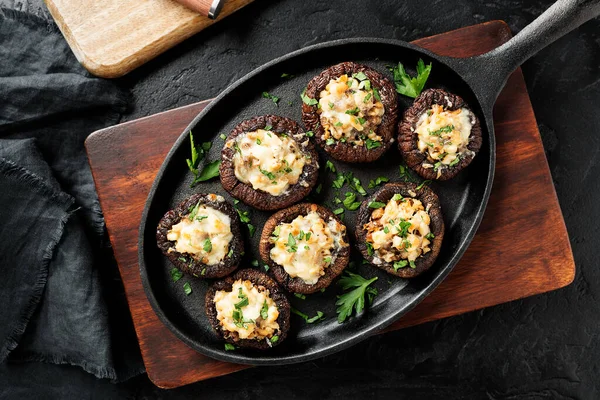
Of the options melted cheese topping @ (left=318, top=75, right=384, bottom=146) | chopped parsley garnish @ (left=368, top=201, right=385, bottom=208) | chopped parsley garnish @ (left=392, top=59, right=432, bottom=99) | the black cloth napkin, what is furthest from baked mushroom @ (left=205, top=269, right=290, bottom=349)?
chopped parsley garnish @ (left=392, top=59, right=432, bottom=99)

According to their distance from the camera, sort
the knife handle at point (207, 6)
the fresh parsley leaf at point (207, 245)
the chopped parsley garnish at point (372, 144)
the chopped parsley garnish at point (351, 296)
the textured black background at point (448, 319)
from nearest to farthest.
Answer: the fresh parsley leaf at point (207, 245), the chopped parsley garnish at point (372, 144), the chopped parsley garnish at point (351, 296), the knife handle at point (207, 6), the textured black background at point (448, 319)

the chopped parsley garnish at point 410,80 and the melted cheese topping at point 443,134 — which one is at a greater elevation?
the chopped parsley garnish at point 410,80

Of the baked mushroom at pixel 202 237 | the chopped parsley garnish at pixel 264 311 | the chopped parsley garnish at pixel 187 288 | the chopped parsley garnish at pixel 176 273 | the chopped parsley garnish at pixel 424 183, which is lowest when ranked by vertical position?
the chopped parsley garnish at pixel 187 288

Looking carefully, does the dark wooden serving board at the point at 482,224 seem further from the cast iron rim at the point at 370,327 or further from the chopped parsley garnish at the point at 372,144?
the chopped parsley garnish at the point at 372,144

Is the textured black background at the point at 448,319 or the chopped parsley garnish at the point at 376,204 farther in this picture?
the textured black background at the point at 448,319

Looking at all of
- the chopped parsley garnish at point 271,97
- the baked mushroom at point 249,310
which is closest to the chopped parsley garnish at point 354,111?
the chopped parsley garnish at point 271,97

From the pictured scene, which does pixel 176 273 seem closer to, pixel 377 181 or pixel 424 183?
pixel 377 181

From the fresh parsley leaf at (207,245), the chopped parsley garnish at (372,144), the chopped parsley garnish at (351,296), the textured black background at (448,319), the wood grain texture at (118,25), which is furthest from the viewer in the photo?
the textured black background at (448,319)

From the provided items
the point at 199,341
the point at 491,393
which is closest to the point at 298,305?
the point at 199,341
